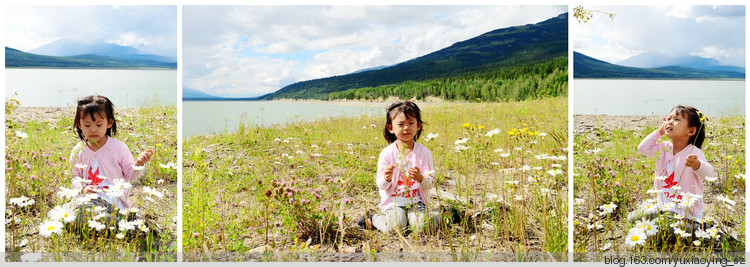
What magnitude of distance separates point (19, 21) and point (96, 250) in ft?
5.61

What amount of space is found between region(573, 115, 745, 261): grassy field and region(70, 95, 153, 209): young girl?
9.70 feet

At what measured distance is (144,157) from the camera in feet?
11.3

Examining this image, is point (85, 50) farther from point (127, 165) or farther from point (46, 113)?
point (127, 165)

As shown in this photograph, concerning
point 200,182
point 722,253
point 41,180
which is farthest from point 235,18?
point 722,253

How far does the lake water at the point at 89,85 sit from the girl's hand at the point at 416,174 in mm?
1709

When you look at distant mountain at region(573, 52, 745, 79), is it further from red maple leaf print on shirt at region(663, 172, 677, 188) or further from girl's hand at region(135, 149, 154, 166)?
girl's hand at region(135, 149, 154, 166)

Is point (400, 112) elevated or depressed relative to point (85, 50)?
depressed

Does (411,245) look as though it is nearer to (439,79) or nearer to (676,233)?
(439,79)

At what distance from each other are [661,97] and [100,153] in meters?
3.82

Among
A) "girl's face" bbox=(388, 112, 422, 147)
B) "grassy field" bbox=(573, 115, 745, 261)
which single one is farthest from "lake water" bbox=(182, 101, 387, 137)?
"grassy field" bbox=(573, 115, 745, 261)

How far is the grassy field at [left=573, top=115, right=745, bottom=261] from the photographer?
3480mm

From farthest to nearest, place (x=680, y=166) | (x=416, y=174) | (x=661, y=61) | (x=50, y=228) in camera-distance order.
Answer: (x=661, y=61), (x=680, y=166), (x=416, y=174), (x=50, y=228)

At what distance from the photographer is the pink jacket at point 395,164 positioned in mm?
Result: 3412

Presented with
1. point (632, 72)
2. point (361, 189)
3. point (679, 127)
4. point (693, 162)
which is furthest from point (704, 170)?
point (361, 189)
